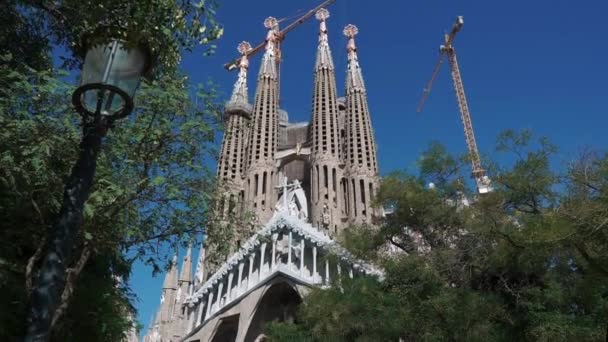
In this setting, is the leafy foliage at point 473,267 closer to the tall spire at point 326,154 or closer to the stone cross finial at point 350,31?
the tall spire at point 326,154

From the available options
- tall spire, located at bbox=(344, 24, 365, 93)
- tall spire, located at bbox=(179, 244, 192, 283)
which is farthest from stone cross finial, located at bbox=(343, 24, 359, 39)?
tall spire, located at bbox=(179, 244, 192, 283)

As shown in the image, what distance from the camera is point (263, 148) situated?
36875mm

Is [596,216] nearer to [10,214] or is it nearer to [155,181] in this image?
[155,181]

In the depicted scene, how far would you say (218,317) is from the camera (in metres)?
21.8

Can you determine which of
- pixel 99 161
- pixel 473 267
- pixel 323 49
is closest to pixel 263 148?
pixel 323 49

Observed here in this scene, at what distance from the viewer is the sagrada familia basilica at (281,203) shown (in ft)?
68.8

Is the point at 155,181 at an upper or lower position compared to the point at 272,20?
lower

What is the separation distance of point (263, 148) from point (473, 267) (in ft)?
88.0

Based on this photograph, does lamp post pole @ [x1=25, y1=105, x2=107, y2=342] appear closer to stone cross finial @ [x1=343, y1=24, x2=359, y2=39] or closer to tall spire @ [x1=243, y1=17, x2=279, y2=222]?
tall spire @ [x1=243, y1=17, x2=279, y2=222]

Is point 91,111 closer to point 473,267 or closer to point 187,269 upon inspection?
point 473,267

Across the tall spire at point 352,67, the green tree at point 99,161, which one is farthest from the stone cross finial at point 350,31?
the green tree at point 99,161

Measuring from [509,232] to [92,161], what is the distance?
757cm

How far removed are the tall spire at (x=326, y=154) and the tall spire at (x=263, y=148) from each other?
2.86m

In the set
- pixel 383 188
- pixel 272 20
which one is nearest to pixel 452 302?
pixel 383 188
